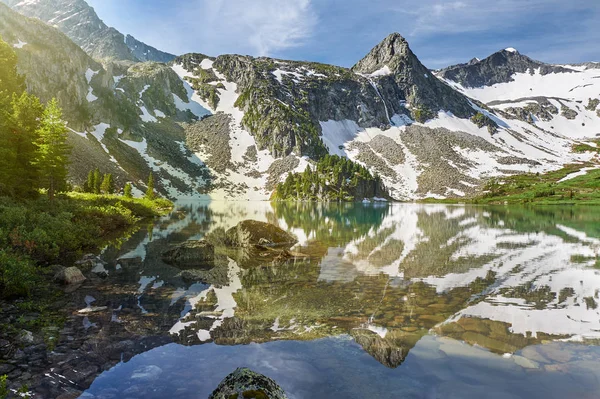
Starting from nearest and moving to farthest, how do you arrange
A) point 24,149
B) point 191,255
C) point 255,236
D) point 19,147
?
1. point 191,255
2. point 255,236
3. point 19,147
4. point 24,149

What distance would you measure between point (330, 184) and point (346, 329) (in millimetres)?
175223

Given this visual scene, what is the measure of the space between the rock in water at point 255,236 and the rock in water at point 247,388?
23.6m

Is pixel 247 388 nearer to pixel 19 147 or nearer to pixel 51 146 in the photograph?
pixel 19 147

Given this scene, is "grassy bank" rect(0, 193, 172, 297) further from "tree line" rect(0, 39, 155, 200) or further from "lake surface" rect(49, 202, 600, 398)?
"lake surface" rect(49, 202, 600, 398)

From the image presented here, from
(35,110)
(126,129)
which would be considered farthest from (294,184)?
(35,110)

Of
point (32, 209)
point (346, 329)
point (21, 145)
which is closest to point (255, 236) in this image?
point (32, 209)

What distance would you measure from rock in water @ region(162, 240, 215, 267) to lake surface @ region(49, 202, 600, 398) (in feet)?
4.02

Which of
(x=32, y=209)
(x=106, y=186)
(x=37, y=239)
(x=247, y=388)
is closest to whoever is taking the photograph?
(x=247, y=388)

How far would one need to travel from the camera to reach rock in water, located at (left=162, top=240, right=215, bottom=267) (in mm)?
23219

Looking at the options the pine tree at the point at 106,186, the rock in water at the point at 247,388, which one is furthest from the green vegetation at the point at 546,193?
the rock in water at the point at 247,388

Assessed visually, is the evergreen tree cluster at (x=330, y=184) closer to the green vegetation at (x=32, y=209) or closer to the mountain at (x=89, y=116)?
the mountain at (x=89, y=116)

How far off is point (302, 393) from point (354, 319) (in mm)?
5135

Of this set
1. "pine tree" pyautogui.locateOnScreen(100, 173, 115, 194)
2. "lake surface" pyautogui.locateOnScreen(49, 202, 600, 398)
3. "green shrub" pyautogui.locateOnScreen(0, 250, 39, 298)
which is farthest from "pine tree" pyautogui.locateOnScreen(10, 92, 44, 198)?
"pine tree" pyautogui.locateOnScreen(100, 173, 115, 194)

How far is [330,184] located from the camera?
185750mm
